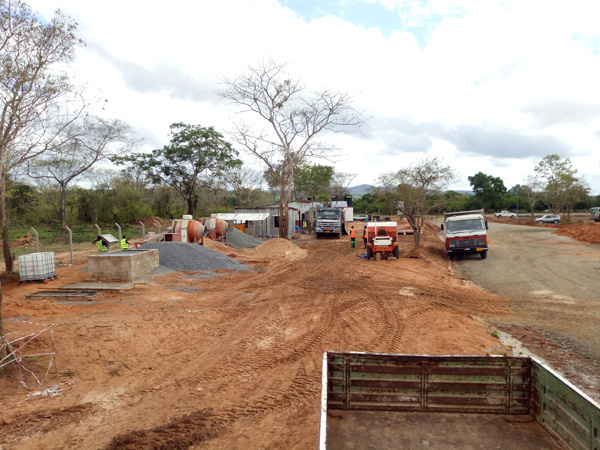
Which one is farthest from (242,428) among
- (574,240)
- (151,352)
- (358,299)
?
(574,240)

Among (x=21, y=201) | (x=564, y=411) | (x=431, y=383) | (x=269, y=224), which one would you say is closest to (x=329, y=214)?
A: (x=269, y=224)

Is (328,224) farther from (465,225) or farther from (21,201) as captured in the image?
(21,201)

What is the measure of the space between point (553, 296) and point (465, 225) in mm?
8906

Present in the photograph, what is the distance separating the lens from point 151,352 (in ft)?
24.7

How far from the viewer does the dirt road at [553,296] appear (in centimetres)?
733

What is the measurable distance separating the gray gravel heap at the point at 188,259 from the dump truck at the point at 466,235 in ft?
35.2

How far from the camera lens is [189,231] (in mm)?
21750

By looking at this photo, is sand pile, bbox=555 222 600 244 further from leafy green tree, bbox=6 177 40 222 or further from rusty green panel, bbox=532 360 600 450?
leafy green tree, bbox=6 177 40 222

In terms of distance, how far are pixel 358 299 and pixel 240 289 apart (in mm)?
4299

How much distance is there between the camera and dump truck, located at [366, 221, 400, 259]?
62.8 feet

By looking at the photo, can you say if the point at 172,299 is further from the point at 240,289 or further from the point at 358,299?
the point at 358,299

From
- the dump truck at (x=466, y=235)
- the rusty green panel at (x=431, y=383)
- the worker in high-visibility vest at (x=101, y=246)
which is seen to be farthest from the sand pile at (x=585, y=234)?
the worker in high-visibility vest at (x=101, y=246)

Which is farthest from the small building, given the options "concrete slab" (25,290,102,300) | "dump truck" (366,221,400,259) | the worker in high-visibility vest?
"concrete slab" (25,290,102,300)

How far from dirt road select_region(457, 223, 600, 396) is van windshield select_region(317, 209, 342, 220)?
13.2 meters
